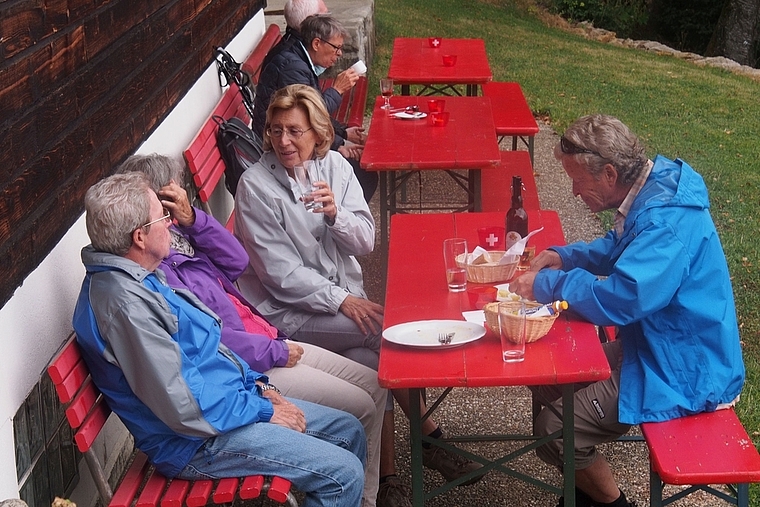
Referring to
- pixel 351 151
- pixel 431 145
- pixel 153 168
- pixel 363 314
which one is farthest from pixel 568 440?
pixel 351 151

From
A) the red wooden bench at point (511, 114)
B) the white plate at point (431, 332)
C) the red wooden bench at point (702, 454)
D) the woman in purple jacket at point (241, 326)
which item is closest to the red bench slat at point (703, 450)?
the red wooden bench at point (702, 454)

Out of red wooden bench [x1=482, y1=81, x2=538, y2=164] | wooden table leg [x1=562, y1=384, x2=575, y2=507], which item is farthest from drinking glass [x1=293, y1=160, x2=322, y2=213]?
red wooden bench [x1=482, y1=81, x2=538, y2=164]

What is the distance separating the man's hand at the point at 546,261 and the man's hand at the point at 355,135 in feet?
9.17

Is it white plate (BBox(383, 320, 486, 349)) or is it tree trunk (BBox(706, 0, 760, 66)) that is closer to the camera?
white plate (BBox(383, 320, 486, 349))

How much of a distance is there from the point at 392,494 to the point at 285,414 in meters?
0.79

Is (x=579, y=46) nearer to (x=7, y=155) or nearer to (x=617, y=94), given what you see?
(x=617, y=94)

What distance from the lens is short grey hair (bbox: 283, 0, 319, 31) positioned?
6363mm

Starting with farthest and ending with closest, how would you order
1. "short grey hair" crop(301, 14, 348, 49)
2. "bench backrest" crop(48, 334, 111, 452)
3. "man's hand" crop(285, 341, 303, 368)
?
"short grey hair" crop(301, 14, 348, 49) → "man's hand" crop(285, 341, 303, 368) → "bench backrest" crop(48, 334, 111, 452)

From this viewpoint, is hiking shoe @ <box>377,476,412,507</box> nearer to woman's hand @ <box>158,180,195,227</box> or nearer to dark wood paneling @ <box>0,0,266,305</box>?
woman's hand @ <box>158,180,195,227</box>

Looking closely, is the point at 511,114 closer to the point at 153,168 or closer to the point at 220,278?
the point at 220,278

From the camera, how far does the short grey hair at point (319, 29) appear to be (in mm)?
5875

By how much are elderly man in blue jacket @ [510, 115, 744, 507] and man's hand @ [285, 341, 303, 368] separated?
856 millimetres

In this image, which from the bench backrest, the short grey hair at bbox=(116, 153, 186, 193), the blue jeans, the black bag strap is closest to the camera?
the bench backrest

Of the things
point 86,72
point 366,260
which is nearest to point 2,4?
point 86,72
